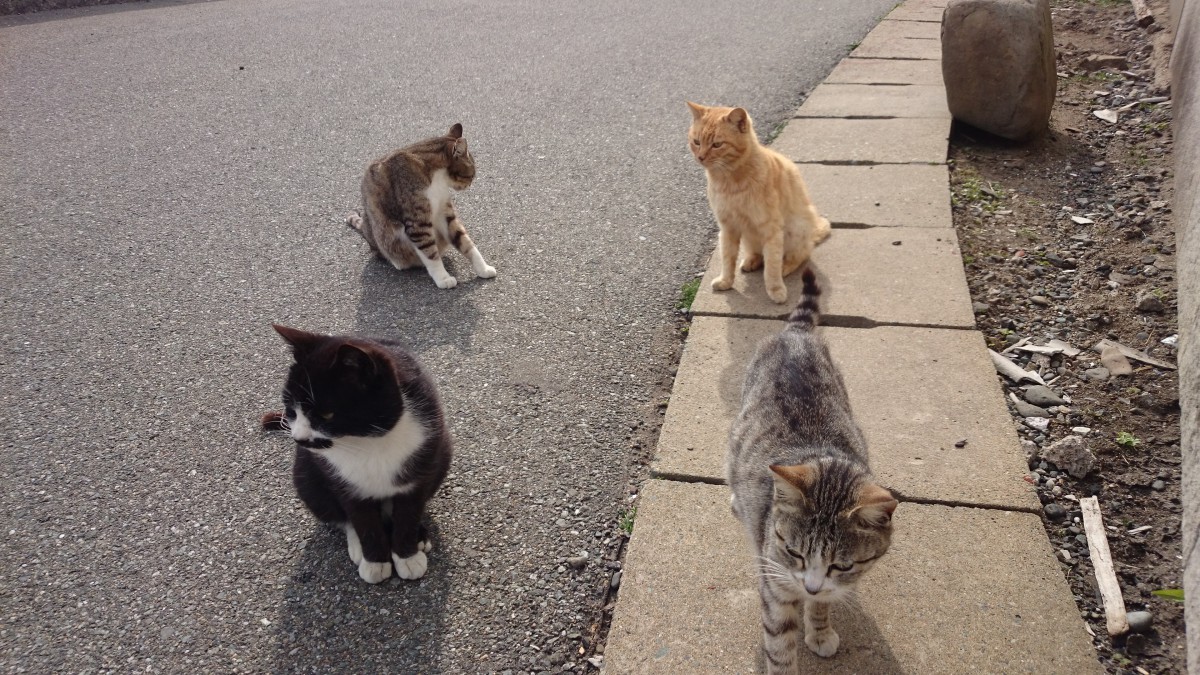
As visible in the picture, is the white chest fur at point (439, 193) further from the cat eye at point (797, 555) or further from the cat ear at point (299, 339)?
the cat eye at point (797, 555)

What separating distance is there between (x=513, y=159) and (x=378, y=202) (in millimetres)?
1818

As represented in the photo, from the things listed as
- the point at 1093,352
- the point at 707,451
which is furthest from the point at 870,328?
the point at 707,451

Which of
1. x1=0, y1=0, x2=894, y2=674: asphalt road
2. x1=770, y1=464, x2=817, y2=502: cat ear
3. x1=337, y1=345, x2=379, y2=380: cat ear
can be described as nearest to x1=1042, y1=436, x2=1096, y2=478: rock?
x1=770, y1=464, x2=817, y2=502: cat ear

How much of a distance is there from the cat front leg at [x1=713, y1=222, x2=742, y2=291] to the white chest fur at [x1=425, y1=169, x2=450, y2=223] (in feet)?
5.53

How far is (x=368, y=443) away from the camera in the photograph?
2.65m

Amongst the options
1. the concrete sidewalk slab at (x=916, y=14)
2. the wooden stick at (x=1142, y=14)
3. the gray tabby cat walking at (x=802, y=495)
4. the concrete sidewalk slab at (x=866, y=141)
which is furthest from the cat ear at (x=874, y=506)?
the concrete sidewalk slab at (x=916, y=14)

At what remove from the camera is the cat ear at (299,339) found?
8.20ft

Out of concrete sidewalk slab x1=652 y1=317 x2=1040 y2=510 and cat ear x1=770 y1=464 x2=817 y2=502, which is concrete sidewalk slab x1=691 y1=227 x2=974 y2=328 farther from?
cat ear x1=770 y1=464 x2=817 y2=502

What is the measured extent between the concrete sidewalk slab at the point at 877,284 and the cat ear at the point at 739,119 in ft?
2.81

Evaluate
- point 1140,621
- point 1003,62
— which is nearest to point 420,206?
point 1140,621

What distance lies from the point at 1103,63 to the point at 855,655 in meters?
7.20

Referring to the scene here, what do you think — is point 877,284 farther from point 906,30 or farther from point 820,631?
point 906,30

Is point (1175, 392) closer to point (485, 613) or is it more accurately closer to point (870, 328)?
point (870, 328)

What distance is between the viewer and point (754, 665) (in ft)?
7.92
